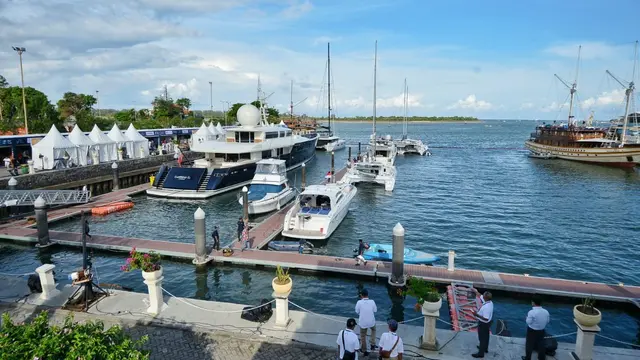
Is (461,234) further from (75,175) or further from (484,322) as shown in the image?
(75,175)

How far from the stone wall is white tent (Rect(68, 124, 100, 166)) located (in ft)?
4.21

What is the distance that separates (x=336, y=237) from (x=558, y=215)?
54.9 ft

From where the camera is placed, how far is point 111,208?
86.5 feet

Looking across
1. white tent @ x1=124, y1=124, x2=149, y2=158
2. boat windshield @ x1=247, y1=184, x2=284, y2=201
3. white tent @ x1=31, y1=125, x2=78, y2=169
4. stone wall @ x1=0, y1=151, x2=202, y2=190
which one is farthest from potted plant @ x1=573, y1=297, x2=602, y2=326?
white tent @ x1=124, y1=124, x2=149, y2=158

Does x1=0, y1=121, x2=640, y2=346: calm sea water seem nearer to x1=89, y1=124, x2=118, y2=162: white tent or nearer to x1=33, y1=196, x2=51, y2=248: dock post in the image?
x1=33, y1=196, x2=51, y2=248: dock post

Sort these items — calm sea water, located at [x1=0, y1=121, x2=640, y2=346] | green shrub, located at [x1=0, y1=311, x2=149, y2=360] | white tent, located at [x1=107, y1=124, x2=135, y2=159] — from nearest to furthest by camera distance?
green shrub, located at [x1=0, y1=311, x2=149, y2=360]
calm sea water, located at [x1=0, y1=121, x2=640, y2=346]
white tent, located at [x1=107, y1=124, x2=135, y2=159]

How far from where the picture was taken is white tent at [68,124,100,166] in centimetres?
3375

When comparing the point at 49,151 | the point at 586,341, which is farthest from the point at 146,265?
the point at 49,151

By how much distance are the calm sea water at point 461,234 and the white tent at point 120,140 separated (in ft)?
37.3

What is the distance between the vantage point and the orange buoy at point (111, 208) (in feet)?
84.0

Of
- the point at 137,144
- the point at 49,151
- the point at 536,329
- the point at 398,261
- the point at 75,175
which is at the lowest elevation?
the point at 398,261

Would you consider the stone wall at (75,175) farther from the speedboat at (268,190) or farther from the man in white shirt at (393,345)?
the man in white shirt at (393,345)

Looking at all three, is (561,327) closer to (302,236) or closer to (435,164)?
(302,236)

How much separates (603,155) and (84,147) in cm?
6324
